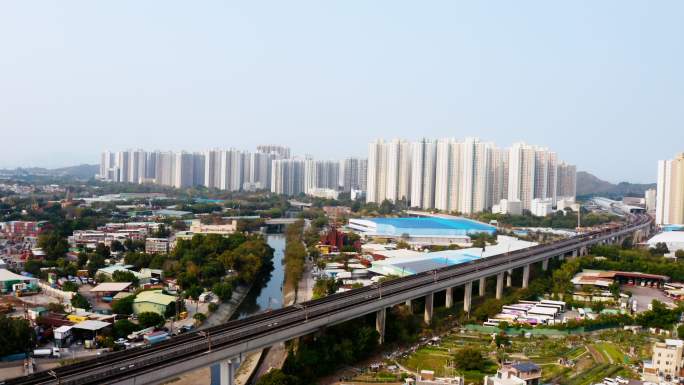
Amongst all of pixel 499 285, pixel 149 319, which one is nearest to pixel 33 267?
pixel 149 319

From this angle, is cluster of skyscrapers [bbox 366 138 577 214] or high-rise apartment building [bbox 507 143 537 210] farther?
high-rise apartment building [bbox 507 143 537 210]

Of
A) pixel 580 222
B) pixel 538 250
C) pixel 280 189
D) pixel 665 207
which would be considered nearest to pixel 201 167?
pixel 280 189

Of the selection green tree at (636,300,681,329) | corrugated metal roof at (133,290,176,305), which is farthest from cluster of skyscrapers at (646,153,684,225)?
corrugated metal roof at (133,290,176,305)

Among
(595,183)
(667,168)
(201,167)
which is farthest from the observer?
(595,183)

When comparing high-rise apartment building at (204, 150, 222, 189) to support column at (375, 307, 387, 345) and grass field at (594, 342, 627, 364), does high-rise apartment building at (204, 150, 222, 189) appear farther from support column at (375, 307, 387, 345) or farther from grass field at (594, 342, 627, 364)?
grass field at (594, 342, 627, 364)

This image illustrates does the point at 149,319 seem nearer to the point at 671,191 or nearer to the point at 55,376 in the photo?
the point at 55,376

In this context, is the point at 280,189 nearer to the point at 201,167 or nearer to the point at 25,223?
the point at 201,167

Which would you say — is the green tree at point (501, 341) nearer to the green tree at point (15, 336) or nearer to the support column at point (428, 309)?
the support column at point (428, 309)
